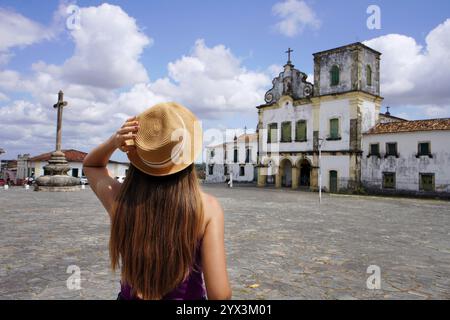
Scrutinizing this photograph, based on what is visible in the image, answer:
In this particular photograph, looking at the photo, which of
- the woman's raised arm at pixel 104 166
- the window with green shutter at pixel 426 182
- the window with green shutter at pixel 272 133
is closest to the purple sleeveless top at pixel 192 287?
the woman's raised arm at pixel 104 166

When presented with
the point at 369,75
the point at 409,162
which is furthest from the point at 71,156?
the point at 409,162

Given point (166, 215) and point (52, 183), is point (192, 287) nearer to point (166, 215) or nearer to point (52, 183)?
point (166, 215)

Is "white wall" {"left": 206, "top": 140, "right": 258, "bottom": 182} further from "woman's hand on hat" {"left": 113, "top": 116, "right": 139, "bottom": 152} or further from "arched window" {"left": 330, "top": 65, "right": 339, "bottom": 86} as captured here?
"woman's hand on hat" {"left": 113, "top": 116, "right": 139, "bottom": 152}

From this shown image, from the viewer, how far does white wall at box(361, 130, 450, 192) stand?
22.2 meters

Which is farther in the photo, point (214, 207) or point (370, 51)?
point (370, 51)

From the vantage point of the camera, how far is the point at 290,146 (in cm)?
3031

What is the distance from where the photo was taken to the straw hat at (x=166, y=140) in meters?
1.42

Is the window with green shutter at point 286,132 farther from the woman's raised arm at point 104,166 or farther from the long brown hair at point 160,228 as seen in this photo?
the long brown hair at point 160,228

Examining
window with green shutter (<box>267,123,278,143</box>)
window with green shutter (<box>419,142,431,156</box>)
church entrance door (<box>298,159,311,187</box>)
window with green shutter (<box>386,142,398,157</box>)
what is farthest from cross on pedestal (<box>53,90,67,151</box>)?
window with green shutter (<box>419,142,431,156</box>)

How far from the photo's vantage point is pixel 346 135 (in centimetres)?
2611

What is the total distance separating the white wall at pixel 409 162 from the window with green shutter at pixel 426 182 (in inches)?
9.6
